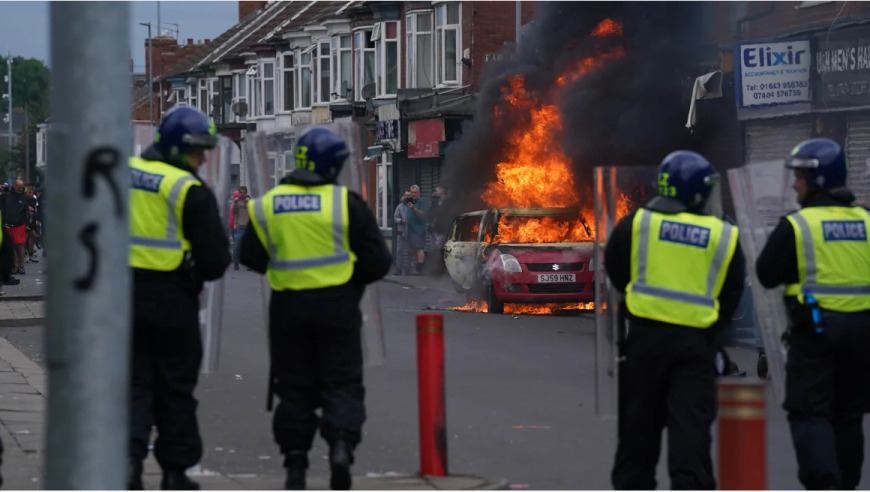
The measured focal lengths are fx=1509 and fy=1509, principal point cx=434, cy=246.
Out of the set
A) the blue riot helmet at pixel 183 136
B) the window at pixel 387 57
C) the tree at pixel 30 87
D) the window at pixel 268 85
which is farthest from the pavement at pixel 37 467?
the tree at pixel 30 87

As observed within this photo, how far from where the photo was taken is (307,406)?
22.9 feet

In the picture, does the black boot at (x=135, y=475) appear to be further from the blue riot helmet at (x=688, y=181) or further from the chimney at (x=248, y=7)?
the chimney at (x=248, y=7)

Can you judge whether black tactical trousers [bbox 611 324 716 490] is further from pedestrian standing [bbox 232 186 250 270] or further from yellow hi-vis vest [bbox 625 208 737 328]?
pedestrian standing [bbox 232 186 250 270]

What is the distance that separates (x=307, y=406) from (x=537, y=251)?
1207 cm

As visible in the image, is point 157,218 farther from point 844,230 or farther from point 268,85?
point 268,85

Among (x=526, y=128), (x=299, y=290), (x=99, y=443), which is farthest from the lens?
(x=526, y=128)

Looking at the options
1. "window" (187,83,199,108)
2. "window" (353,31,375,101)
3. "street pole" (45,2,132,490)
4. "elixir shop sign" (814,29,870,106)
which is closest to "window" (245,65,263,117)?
"window" (187,83,199,108)

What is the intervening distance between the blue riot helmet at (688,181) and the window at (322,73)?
4534cm

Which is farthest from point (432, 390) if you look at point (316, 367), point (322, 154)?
point (322, 154)

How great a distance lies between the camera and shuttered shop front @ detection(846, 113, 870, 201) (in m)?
21.1

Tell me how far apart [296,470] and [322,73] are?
150 ft

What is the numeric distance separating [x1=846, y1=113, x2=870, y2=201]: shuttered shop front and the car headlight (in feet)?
17.6

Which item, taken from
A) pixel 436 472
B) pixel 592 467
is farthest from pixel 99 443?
pixel 592 467

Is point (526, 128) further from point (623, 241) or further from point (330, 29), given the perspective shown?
point (330, 29)
